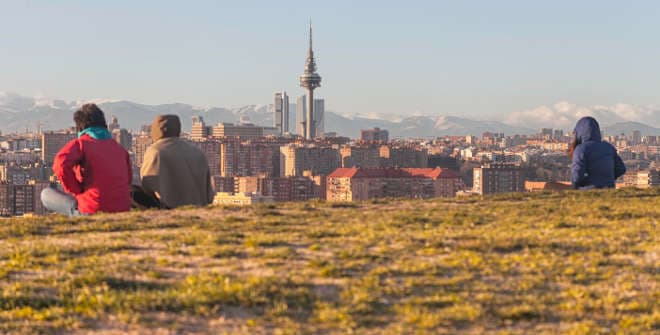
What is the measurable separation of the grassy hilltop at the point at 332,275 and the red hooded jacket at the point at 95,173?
783 mm

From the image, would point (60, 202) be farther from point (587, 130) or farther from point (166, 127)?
point (587, 130)

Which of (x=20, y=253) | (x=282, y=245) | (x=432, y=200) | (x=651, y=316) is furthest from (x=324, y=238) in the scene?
(x=432, y=200)

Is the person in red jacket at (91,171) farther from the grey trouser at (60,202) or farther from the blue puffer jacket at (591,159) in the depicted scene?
the blue puffer jacket at (591,159)

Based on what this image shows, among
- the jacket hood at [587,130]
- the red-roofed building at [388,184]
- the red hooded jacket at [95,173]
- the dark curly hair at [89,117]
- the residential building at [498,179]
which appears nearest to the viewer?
the red hooded jacket at [95,173]

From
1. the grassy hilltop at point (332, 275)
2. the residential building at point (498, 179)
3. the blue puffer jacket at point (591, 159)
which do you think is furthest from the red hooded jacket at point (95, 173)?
the residential building at point (498, 179)

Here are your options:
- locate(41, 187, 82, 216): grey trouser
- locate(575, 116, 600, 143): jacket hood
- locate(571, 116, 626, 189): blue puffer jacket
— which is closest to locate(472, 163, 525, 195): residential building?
locate(571, 116, 626, 189): blue puffer jacket

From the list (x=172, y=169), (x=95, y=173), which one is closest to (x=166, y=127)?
(x=172, y=169)

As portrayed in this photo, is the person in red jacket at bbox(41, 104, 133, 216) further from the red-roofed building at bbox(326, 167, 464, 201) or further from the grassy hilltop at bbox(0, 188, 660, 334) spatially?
the red-roofed building at bbox(326, 167, 464, 201)

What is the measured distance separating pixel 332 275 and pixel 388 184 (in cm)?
16199

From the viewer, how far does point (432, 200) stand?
1711cm

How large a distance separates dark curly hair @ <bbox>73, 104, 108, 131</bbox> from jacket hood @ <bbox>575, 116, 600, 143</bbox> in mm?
9190

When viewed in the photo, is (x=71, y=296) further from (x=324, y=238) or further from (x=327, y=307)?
(x=324, y=238)

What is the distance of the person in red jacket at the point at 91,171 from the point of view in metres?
14.2

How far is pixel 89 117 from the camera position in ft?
48.0
